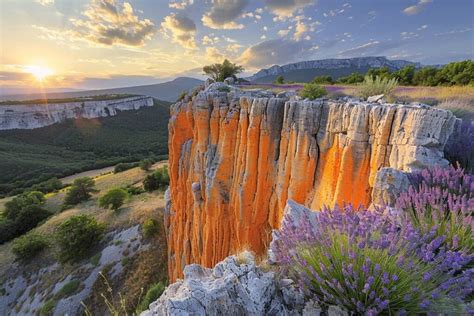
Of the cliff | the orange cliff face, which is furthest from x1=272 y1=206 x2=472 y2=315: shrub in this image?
the cliff

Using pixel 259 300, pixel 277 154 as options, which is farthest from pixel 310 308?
pixel 277 154

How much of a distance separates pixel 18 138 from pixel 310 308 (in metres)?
109

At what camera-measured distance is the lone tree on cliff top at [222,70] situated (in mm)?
19609

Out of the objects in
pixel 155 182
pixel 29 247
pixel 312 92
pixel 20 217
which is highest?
pixel 312 92

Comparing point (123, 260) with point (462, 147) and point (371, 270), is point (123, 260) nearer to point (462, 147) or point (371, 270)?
point (371, 270)

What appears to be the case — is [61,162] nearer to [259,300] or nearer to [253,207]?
[253,207]

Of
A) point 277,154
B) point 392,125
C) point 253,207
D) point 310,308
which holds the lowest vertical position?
point 253,207

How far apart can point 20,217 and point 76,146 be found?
5626 centimetres

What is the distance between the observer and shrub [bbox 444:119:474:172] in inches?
181

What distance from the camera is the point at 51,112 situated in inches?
3693

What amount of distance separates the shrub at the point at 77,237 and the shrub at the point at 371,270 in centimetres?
2481

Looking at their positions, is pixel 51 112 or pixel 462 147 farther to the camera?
pixel 51 112

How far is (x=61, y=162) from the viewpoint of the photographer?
66562 millimetres

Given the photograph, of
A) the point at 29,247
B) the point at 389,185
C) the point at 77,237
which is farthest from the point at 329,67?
A: the point at 389,185
